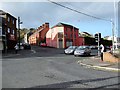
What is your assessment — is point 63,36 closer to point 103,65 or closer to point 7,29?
point 7,29

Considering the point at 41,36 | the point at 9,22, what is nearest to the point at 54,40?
the point at 41,36

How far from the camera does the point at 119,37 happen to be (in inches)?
1778

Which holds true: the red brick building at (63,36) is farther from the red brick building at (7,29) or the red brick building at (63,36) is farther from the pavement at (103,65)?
the pavement at (103,65)

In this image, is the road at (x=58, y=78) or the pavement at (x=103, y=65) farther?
the pavement at (x=103, y=65)

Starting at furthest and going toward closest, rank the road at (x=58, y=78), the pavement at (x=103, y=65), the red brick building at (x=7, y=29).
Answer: the red brick building at (x=7, y=29) → the pavement at (x=103, y=65) → the road at (x=58, y=78)

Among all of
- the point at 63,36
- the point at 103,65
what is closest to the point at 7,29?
the point at 63,36

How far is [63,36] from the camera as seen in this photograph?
83.7 meters

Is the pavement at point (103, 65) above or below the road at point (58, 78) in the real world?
below

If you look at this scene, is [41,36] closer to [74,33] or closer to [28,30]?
[74,33]

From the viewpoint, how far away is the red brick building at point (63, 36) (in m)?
83.6

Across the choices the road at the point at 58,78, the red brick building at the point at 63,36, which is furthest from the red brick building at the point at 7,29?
the road at the point at 58,78

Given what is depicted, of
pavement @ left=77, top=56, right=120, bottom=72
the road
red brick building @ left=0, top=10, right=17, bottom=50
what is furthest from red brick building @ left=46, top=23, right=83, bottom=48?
the road

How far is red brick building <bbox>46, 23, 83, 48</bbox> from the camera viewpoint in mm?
83625

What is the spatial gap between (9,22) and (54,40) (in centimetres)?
2693
